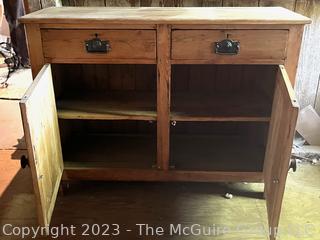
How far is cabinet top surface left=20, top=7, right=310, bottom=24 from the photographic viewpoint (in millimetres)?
1312

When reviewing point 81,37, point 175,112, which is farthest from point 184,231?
point 81,37

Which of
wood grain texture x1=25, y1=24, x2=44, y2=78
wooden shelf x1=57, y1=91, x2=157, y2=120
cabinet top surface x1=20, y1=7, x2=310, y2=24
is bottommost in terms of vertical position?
wooden shelf x1=57, y1=91, x2=157, y2=120

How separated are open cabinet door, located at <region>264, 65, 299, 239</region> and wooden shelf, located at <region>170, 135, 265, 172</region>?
0.25 m

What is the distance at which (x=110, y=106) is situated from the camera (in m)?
1.63

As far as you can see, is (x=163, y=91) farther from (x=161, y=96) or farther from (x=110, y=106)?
(x=110, y=106)

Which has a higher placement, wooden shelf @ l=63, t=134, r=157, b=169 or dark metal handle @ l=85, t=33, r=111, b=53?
dark metal handle @ l=85, t=33, r=111, b=53

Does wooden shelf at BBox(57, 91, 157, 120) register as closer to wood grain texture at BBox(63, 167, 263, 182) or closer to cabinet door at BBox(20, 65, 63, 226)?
cabinet door at BBox(20, 65, 63, 226)

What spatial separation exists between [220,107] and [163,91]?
325 millimetres

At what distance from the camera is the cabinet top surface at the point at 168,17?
1312mm

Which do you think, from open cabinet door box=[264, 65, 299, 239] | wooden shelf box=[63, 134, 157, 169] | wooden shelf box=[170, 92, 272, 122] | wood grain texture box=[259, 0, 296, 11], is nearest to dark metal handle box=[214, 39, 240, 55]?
open cabinet door box=[264, 65, 299, 239]

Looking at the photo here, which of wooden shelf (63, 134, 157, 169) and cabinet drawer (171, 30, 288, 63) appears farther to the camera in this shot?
Result: wooden shelf (63, 134, 157, 169)

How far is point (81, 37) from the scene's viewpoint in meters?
1.38

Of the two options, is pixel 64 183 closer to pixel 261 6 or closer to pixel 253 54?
pixel 253 54

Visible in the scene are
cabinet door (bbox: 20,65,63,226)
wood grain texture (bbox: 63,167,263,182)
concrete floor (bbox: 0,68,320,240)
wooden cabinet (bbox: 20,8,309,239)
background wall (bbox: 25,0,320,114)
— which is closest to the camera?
cabinet door (bbox: 20,65,63,226)
